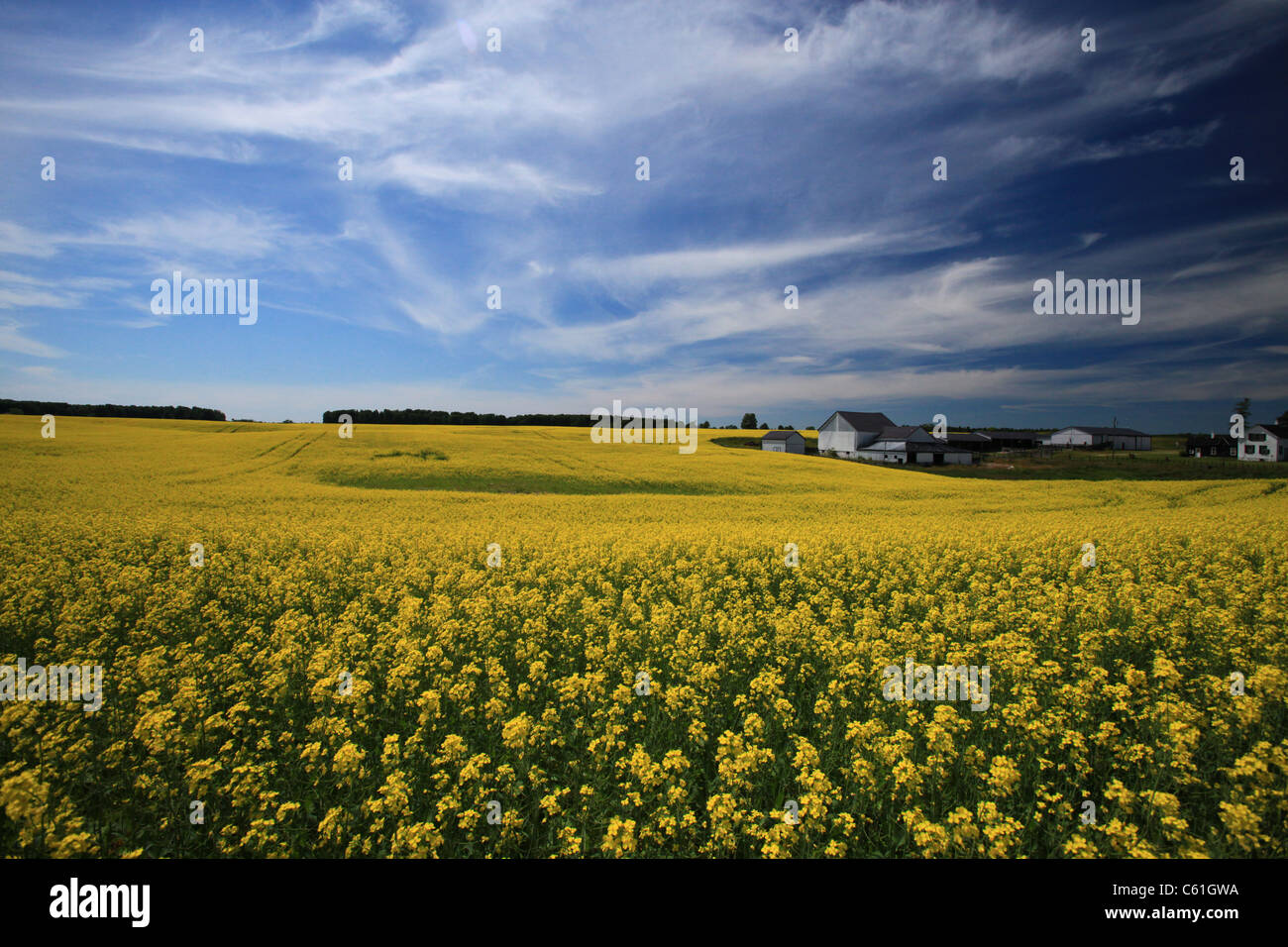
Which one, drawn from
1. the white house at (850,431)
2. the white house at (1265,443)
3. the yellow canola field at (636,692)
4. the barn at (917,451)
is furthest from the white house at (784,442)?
the yellow canola field at (636,692)

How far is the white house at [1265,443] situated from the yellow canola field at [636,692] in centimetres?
7117

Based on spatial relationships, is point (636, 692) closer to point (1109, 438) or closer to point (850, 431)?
point (850, 431)

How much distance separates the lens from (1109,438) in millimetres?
88312

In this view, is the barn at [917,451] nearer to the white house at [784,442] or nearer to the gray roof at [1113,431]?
the white house at [784,442]

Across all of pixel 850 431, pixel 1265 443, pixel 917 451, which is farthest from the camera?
pixel 850 431

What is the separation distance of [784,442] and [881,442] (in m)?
12.8

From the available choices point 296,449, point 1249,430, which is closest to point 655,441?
point 296,449

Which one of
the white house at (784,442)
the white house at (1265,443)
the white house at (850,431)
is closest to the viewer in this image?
the white house at (1265,443)

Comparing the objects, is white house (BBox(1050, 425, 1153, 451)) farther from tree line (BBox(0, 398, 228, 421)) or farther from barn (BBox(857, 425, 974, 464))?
tree line (BBox(0, 398, 228, 421))

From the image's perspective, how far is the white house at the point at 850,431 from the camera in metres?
65.5

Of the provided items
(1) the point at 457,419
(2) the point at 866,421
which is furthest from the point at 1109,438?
(1) the point at 457,419

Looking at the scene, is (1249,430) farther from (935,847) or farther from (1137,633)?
(935,847)

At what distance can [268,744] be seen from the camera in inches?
185
